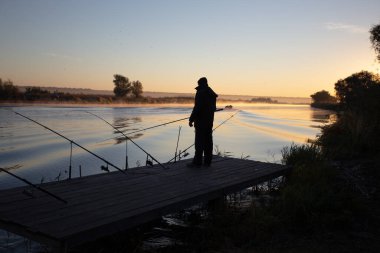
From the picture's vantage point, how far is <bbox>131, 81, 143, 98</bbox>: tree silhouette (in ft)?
305

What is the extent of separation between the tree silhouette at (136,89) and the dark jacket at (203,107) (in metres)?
85.9

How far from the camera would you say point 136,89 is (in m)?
93.3

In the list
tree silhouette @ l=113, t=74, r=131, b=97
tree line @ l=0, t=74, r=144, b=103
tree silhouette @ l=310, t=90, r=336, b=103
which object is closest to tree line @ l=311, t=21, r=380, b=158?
tree line @ l=0, t=74, r=144, b=103

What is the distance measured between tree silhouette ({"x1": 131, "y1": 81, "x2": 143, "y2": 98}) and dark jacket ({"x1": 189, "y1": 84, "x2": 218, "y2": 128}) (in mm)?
85935

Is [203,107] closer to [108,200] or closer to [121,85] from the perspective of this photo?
[108,200]

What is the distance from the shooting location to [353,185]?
911cm

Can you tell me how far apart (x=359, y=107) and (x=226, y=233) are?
50.2 feet

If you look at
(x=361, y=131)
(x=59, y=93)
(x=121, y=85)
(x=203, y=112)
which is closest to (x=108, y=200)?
(x=203, y=112)

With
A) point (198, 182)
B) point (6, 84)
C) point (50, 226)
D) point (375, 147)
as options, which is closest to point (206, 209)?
point (198, 182)

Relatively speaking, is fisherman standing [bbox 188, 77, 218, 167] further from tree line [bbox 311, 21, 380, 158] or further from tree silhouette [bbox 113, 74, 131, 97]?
tree silhouette [bbox 113, 74, 131, 97]

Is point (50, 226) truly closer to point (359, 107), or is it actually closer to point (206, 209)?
point (206, 209)

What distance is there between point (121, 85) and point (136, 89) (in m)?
4.67

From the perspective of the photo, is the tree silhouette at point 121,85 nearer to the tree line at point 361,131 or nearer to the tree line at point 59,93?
the tree line at point 59,93

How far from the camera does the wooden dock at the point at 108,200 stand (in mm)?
4344
